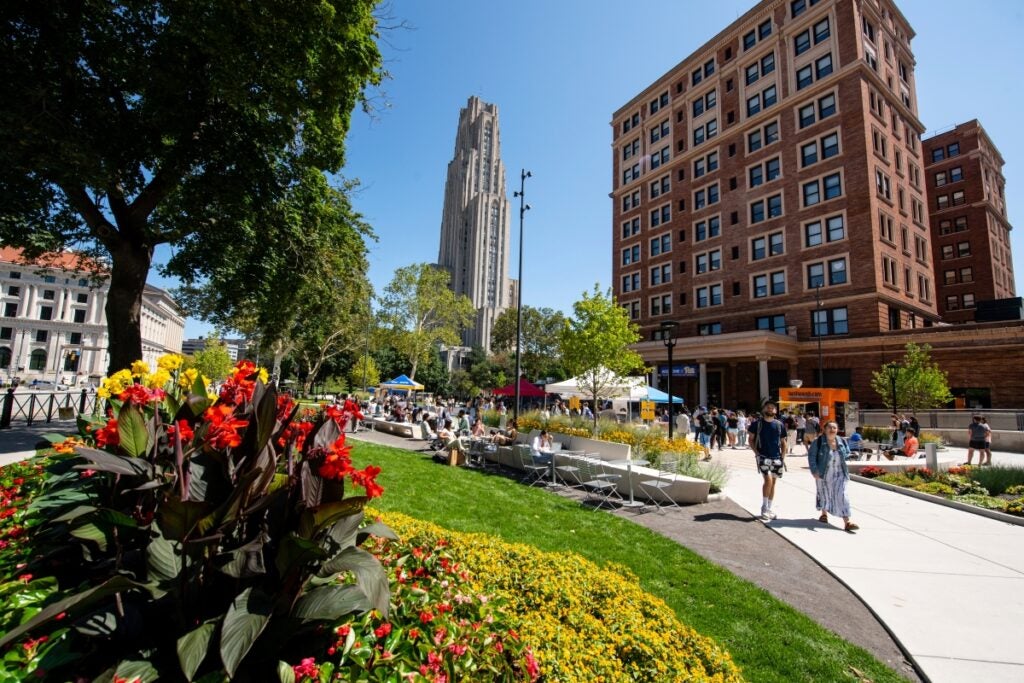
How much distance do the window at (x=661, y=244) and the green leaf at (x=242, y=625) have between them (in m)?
43.9

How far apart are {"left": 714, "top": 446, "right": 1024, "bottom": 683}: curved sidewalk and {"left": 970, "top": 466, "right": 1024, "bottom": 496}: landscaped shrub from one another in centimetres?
260

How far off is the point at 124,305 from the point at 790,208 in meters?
38.6

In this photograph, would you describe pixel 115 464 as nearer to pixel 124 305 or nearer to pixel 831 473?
pixel 831 473

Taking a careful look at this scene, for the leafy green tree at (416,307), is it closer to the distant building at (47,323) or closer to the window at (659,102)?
the window at (659,102)

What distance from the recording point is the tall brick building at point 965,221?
45.5 meters

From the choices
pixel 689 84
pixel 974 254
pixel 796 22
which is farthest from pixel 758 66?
pixel 974 254

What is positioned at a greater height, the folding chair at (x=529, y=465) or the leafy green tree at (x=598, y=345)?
the leafy green tree at (x=598, y=345)

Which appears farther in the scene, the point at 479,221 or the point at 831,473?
the point at 479,221

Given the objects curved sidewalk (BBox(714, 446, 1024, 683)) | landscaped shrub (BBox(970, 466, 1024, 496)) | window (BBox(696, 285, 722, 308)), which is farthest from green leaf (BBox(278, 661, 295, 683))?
window (BBox(696, 285, 722, 308))

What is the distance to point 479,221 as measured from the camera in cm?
11850

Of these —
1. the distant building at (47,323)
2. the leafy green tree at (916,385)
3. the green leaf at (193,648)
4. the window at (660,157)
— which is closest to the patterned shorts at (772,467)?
the green leaf at (193,648)

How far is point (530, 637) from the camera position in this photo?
2473 millimetres

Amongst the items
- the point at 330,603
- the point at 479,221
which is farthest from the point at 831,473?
the point at 479,221

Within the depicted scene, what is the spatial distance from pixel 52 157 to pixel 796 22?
149ft
